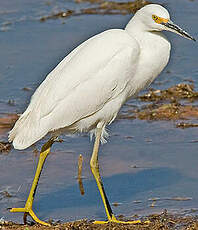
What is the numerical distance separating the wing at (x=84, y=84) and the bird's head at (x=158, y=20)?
0.68 feet

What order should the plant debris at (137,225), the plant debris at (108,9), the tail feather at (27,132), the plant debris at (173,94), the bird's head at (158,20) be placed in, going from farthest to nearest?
the plant debris at (108,9) < the plant debris at (173,94) < the tail feather at (27,132) < the bird's head at (158,20) < the plant debris at (137,225)

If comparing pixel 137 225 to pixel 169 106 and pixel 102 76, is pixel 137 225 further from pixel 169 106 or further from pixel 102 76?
pixel 169 106

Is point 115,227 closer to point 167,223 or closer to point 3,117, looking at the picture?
point 167,223

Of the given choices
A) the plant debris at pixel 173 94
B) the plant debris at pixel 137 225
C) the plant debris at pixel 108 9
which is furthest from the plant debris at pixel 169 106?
the plant debris at pixel 108 9

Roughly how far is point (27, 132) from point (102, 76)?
0.81m

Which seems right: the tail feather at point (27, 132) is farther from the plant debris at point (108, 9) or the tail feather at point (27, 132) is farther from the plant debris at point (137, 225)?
the plant debris at point (108, 9)

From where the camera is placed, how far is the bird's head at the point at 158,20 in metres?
6.31

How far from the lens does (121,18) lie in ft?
44.6

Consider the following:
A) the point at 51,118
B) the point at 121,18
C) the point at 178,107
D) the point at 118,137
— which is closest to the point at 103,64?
the point at 51,118

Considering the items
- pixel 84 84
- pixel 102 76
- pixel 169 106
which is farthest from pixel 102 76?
pixel 169 106

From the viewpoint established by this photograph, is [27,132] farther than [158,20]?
Yes

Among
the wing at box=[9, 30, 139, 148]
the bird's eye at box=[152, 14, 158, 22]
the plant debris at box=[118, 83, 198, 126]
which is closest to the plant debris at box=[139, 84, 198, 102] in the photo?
the plant debris at box=[118, 83, 198, 126]

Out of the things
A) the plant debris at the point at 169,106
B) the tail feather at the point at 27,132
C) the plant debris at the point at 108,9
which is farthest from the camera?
the plant debris at the point at 108,9

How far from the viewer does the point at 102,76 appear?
6410mm
